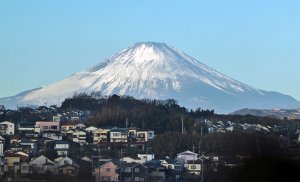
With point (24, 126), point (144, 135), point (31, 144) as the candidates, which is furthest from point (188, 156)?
point (24, 126)

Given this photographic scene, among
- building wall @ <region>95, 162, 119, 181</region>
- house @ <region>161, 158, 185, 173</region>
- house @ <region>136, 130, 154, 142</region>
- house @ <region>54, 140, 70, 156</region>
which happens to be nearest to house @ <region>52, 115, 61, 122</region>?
house @ <region>136, 130, 154, 142</region>

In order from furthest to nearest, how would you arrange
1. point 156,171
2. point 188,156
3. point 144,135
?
point 144,135
point 188,156
point 156,171

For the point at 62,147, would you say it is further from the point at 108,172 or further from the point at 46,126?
the point at 46,126

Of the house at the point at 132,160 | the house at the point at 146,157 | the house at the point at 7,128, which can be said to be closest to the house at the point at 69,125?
the house at the point at 7,128

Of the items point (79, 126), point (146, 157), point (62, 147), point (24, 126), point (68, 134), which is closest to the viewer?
point (146, 157)

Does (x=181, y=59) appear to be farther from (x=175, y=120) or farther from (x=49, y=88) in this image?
(x=175, y=120)

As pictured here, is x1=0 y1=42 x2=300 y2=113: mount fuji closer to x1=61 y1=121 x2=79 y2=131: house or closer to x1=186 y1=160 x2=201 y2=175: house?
x1=61 y1=121 x2=79 y2=131: house

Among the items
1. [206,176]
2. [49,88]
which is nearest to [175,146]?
[206,176]

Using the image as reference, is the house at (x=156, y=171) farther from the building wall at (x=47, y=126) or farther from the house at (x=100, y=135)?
the building wall at (x=47, y=126)
